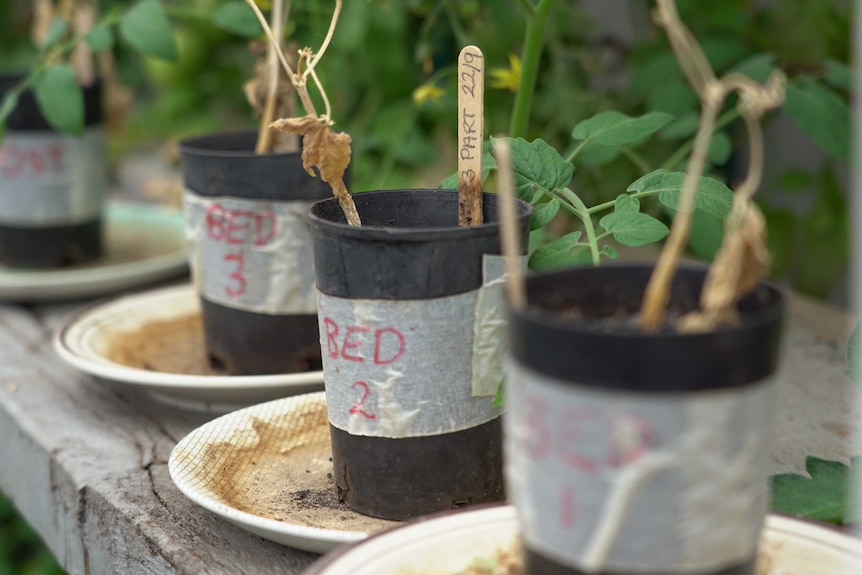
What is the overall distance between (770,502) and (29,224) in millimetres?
982

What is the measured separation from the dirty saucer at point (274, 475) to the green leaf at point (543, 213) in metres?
0.21

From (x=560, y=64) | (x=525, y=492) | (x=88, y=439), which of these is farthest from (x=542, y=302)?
(x=560, y=64)

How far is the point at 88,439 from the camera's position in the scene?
0.88 m

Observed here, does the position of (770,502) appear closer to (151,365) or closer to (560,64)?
(151,365)

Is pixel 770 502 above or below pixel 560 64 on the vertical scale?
below

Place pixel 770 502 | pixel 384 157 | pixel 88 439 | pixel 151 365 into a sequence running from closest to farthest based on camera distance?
pixel 770 502 → pixel 88 439 → pixel 151 365 → pixel 384 157

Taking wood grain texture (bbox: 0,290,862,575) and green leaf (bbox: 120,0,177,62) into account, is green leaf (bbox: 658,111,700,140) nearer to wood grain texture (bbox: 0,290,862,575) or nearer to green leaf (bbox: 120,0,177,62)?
wood grain texture (bbox: 0,290,862,575)

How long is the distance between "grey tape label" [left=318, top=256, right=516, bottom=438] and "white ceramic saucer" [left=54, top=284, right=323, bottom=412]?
207mm

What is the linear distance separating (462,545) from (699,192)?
0.28 m

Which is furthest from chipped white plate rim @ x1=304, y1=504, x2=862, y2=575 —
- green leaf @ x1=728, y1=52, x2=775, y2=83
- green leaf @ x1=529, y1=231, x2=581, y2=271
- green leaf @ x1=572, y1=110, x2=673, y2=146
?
green leaf @ x1=728, y1=52, x2=775, y2=83

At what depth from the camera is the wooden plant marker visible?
651 mm

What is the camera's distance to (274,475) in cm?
73

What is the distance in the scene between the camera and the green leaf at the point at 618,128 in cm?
73

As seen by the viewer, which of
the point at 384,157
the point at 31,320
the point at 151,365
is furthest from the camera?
the point at 384,157
